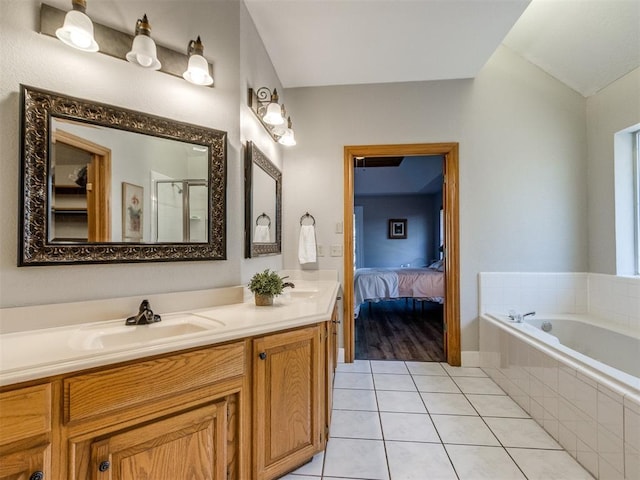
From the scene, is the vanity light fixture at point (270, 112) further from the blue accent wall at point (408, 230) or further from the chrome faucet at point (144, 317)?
the blue accent wall at point (408, 230)

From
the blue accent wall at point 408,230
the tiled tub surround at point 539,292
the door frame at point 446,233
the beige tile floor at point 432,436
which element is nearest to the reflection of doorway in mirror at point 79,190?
the beige tile floor at point 432,436

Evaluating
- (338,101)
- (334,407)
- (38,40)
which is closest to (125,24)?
(38,40)

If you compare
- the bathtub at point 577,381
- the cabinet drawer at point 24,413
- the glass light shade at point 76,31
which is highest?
the glass light shade at point 76,31

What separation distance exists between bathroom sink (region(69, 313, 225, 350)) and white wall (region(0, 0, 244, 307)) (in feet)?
0.56

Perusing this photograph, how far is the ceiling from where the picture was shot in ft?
5.95

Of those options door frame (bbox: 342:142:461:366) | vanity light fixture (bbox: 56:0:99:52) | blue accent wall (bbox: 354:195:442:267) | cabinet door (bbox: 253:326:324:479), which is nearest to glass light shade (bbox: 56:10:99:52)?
vanity light fixture (bbox: 56:0:99:52)

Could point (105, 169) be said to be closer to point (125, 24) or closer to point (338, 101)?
point (125, 24)

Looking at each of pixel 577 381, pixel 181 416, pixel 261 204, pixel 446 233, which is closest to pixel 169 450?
pixel 181 416

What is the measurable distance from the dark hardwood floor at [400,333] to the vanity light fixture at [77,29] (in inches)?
113

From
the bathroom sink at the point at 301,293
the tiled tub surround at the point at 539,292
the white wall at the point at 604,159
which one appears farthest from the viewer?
the tiled tub surround at the point at 539,292

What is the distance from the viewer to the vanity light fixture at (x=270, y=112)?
1.85 metres

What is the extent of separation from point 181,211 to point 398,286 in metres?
3.47

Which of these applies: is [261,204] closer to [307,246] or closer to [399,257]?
[307,246]

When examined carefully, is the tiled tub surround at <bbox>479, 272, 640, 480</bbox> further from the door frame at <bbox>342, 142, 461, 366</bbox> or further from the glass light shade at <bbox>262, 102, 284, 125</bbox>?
the glass light shade at <bbox>262, 102, 284, 125</bbox>
